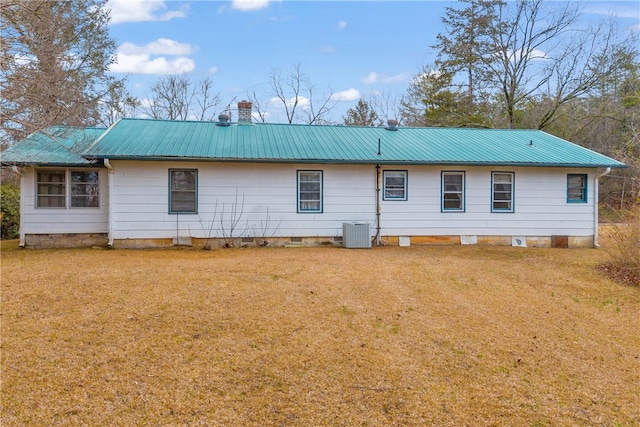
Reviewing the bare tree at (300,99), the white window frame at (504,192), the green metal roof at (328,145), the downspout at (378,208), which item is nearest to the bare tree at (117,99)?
the green metal roof at (328,145)

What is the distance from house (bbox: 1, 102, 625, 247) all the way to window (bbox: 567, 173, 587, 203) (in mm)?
32

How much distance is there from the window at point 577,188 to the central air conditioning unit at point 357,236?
262 inches

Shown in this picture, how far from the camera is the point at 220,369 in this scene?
3670 millimetres

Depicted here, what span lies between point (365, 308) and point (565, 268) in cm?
567

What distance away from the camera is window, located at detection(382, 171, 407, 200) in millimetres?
11758

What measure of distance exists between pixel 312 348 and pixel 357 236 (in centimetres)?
710

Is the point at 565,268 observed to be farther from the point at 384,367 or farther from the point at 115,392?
the point at 115,392

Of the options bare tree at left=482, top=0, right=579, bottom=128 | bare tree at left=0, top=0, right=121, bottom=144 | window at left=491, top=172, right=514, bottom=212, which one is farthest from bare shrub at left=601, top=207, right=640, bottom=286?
A: bare tree at left=482, top=0, right=579, bottom=128

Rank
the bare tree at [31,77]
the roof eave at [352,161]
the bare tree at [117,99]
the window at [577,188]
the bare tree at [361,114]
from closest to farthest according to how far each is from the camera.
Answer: the bare tree at [31,77] < the roof eave at [352,161] < the window at [577,188] < the bare tree at [117,99] < the bare tree at [361,114]

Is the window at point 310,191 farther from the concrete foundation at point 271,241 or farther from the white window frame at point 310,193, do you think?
the concrete foundation at point 271,241

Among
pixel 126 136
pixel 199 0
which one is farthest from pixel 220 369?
pixel 199 0

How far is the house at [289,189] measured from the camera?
35.0 feet

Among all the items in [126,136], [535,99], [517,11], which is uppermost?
[517,11]

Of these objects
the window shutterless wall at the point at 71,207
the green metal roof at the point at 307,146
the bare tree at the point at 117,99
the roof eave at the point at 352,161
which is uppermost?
the bare tree at the point at 117,99
